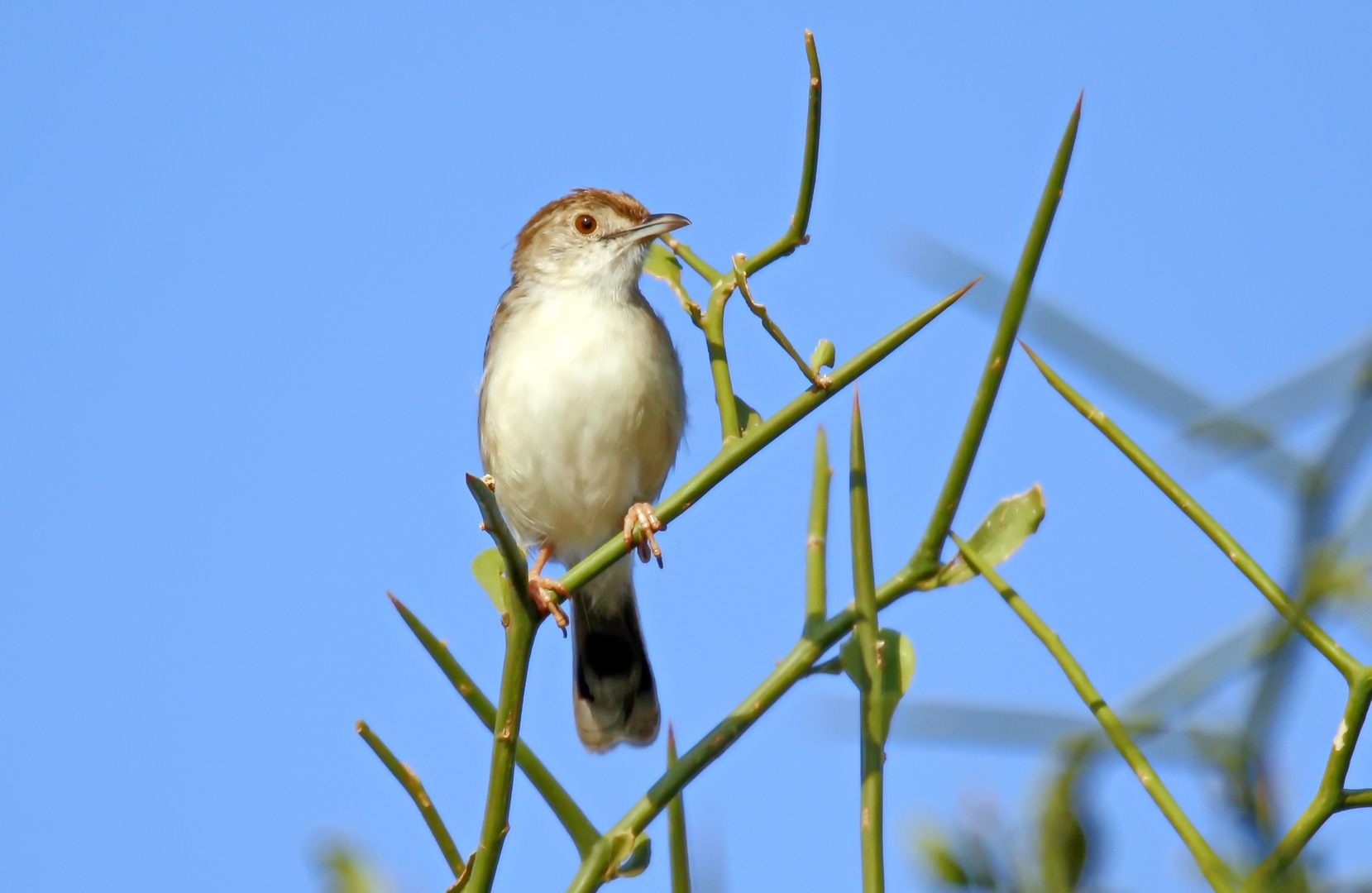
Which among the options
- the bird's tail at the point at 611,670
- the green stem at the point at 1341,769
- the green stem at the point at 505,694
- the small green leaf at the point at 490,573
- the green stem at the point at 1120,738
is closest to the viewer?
the green stem at the point at 1120,738

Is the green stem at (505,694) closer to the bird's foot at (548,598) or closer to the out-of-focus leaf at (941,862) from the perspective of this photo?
the bird's foot at (548,598)

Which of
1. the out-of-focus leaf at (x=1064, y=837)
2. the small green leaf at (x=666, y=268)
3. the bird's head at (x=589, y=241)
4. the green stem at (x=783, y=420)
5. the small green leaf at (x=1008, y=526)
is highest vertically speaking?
the bird's head at (x=589, y=241)

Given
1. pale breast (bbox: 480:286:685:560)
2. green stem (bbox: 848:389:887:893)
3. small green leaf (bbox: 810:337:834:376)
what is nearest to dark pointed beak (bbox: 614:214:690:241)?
pale breast (bbox: 480:286:685:560)

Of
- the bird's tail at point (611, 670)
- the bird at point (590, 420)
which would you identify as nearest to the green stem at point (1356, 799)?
the bird at point (590, 420)

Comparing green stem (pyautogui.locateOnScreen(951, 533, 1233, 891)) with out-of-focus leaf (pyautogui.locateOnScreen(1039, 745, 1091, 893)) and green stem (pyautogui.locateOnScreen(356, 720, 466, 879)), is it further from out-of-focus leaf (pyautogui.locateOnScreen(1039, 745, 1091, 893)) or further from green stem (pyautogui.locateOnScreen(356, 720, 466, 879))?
green stem (pyautogui.locateOnScreen(356, 720, 466, 879))

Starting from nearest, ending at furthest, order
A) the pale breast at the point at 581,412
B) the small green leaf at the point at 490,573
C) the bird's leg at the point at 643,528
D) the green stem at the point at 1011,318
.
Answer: the green stem at the point at 1011,318
the bird's leg at the point at 643,528
the small green leaf at the point at 490,573
the pale breast at the point at 581,412

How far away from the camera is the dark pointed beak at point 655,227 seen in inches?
188

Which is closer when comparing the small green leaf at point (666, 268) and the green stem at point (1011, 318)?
the green stem at point (1011, 318)

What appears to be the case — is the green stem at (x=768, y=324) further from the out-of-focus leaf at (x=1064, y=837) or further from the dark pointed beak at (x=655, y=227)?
the dark pointed beak at (x=655, y=227)

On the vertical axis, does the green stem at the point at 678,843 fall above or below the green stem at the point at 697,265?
below

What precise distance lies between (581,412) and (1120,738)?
3.75 m

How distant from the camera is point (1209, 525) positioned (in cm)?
117

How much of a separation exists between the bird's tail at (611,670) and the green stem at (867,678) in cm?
369

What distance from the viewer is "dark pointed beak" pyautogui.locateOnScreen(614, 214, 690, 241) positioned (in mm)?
4785
